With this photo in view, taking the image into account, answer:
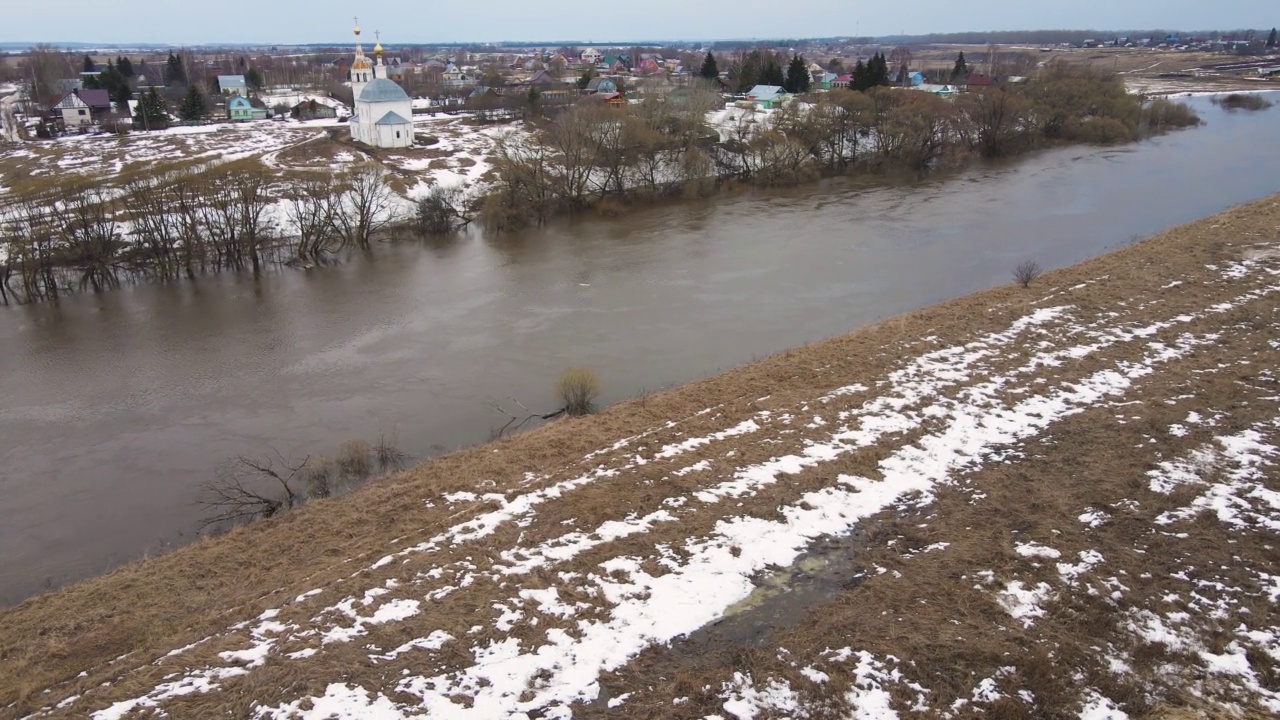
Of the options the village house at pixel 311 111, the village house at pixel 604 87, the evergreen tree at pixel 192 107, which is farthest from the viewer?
the village house at pixel 604 87

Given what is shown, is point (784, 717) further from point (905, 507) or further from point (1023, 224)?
point (1023, 224)

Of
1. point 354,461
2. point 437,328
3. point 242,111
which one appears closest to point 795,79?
point 242,111

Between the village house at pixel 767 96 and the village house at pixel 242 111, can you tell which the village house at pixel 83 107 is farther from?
the village house at pixel 767 96

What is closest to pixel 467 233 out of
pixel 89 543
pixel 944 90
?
pixel 89 543

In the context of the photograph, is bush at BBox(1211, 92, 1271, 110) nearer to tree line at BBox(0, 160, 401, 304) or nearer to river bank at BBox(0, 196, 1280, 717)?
river bank at BBox(0, 196, 1280, 717)

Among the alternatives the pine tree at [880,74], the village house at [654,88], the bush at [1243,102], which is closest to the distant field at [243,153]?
the village house at [654,88]

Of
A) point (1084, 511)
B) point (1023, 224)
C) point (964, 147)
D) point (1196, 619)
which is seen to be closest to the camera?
point (1196, 619)
